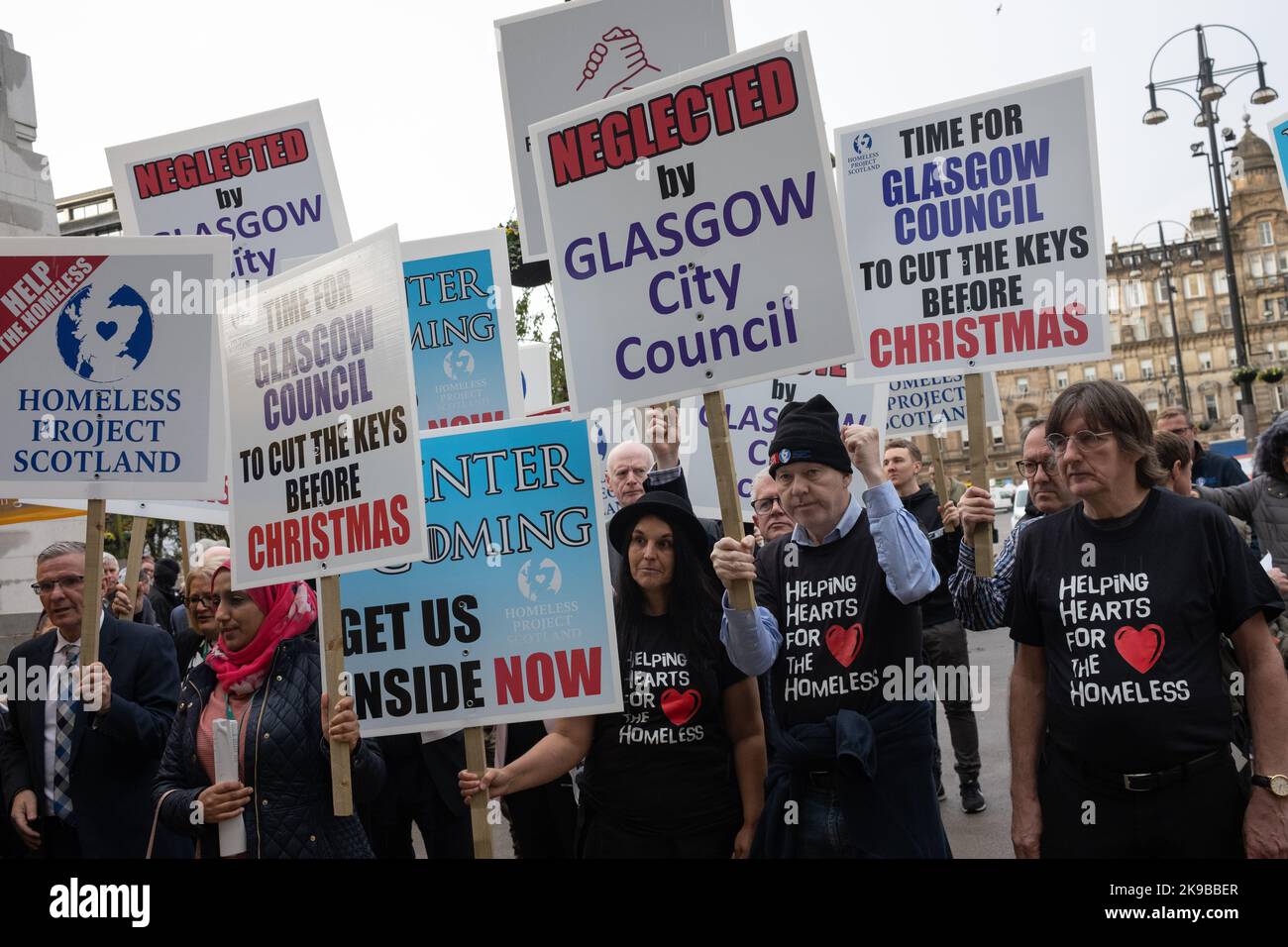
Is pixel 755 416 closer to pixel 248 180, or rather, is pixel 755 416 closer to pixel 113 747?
pixel 248 180

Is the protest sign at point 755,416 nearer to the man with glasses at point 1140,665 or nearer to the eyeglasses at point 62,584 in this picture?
the man with glasses at point 1140,665

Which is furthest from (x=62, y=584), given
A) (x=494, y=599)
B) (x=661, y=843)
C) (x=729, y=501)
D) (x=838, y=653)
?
(x=838, y=653)

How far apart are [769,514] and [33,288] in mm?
3096

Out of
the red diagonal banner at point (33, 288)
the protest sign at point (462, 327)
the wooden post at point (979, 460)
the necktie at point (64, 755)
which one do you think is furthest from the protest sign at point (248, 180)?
the wooden post at point (979, 460)

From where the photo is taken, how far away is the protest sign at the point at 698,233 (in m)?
3.66

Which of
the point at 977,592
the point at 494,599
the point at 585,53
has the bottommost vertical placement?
the point at 977,592

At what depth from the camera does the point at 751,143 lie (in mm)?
3740

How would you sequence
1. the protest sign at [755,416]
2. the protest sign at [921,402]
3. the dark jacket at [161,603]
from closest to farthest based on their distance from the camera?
1. the protest sign at [755,416]
2. the protest sign at [921,402]
3. the dark jacket at [161,603]

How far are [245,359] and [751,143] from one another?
73.4 inches

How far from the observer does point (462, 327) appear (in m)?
5.77

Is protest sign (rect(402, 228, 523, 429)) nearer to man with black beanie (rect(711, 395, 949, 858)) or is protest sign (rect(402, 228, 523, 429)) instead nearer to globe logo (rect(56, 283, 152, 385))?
globe logo (rect(56, 283, 152, 385))

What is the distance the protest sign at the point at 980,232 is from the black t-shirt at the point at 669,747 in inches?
60.6

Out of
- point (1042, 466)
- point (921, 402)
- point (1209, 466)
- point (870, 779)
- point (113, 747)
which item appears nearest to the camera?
point (870, 779)
